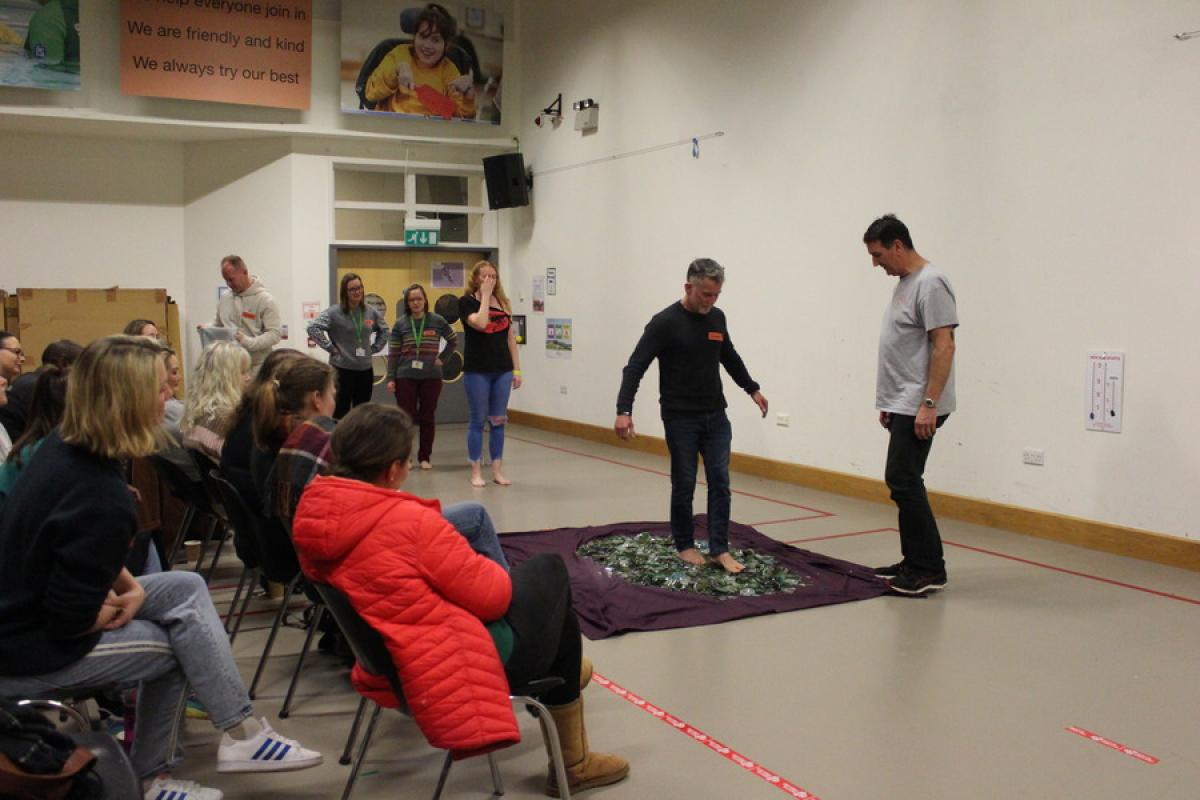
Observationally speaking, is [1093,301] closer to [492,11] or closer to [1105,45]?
[1105,45]

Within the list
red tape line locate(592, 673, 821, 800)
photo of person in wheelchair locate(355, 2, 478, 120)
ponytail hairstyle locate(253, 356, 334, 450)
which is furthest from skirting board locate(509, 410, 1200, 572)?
photo of person in wheelchair locate(355, 2, 478, 120)

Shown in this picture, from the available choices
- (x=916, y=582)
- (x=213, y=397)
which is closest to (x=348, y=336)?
(x=213, y=397)

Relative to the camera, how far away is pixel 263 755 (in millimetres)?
2680

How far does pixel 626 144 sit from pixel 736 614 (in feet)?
20.8

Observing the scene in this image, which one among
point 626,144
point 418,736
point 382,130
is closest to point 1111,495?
point 418,736

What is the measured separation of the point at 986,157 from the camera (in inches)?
249

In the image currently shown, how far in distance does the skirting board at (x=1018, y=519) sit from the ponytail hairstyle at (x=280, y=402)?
4.35 meters

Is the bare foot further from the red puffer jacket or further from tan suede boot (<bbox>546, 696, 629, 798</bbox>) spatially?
the red puffer jacket

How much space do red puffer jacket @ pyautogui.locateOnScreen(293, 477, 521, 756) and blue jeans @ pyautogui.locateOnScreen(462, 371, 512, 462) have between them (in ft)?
16.8

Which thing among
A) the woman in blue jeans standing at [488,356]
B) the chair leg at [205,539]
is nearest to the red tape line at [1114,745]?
the chair leg at [205,539]

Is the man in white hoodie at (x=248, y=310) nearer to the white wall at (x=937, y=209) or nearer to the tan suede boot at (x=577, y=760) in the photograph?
the white wall at (x=937, y=209)

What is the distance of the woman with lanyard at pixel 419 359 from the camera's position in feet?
26.6

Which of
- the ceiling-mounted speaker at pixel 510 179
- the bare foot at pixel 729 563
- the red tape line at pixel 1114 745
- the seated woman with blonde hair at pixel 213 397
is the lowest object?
the red tape line at pixel 1114 745

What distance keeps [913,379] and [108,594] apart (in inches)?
138
